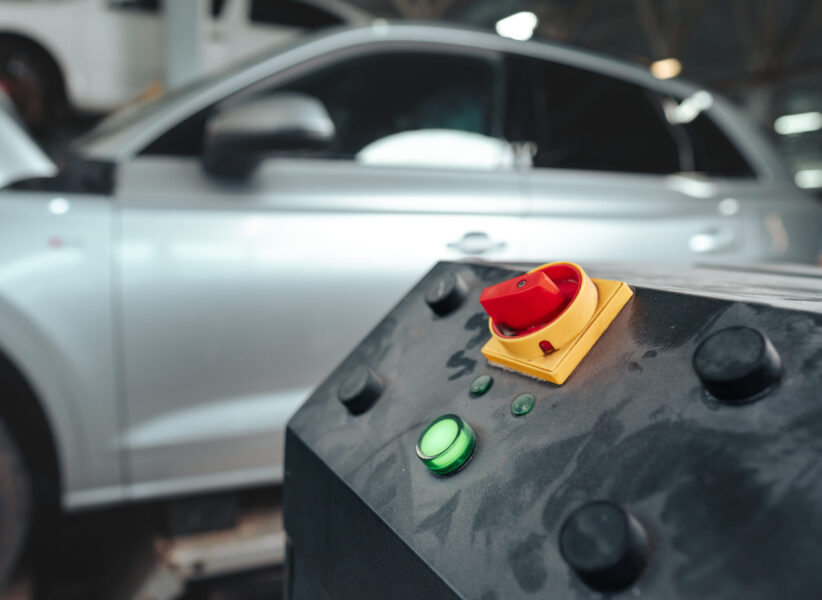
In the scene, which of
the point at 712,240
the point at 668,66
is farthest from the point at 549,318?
the point at 668,66

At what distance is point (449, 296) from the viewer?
1.88 feet

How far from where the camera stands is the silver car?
1.36m

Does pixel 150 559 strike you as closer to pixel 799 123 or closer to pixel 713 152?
pixel 713 152

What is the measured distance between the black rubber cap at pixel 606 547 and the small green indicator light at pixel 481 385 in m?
0.15

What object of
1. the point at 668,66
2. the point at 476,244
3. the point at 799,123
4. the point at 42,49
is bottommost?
the point at 799,123

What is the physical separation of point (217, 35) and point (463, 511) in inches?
161

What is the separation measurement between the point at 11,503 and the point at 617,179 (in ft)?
5.75

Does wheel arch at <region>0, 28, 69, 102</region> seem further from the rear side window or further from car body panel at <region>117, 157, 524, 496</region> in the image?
the rear side window

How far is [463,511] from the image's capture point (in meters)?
0.39

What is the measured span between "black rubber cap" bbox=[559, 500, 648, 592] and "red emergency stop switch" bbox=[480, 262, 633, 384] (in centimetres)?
11

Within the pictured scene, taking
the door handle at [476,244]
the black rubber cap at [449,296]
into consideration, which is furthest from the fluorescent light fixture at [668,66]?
the black rubber cap at [449,296]

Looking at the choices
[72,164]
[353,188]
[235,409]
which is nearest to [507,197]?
[353,188]

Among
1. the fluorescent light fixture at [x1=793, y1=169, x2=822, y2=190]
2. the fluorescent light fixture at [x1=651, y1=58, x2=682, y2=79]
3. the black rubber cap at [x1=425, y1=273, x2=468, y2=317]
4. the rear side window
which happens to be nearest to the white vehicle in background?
the rear side window

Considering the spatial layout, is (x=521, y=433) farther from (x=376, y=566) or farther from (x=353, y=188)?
(x=353, y=188)
